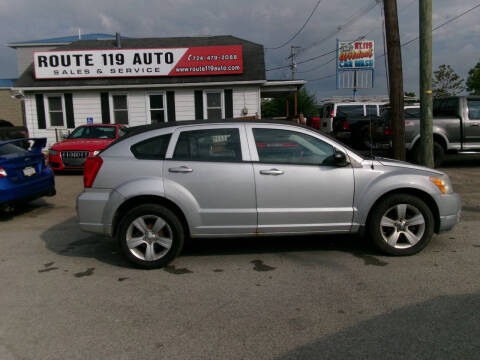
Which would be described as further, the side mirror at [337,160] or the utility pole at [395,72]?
the utility pole at [395,72]

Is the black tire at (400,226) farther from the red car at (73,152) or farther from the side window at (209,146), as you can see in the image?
the red car at (73,152)

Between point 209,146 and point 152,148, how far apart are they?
0.66 meters

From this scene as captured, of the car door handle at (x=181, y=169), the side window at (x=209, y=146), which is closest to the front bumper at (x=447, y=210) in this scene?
the side window at (x=209, y=146)

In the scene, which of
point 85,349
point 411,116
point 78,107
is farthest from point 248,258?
point 78,107

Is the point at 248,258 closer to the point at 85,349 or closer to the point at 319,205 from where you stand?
the point at 319,205

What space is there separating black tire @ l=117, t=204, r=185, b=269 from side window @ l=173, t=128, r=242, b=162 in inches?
26.3

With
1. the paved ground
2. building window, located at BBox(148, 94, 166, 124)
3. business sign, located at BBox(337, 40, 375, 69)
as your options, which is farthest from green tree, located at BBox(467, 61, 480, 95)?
the paved ground

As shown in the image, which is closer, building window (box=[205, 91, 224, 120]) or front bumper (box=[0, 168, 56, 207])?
front bumper (box=[0, 168, 56, 207])

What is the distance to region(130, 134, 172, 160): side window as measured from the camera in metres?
4.93

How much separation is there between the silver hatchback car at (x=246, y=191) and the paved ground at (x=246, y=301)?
1.30 feet

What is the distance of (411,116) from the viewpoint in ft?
39.3

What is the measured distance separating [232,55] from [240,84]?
48.4 inches

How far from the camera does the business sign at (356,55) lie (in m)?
35.5

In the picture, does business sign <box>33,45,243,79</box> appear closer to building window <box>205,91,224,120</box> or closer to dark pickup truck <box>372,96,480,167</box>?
building window <box>205,91,224,120</box>
